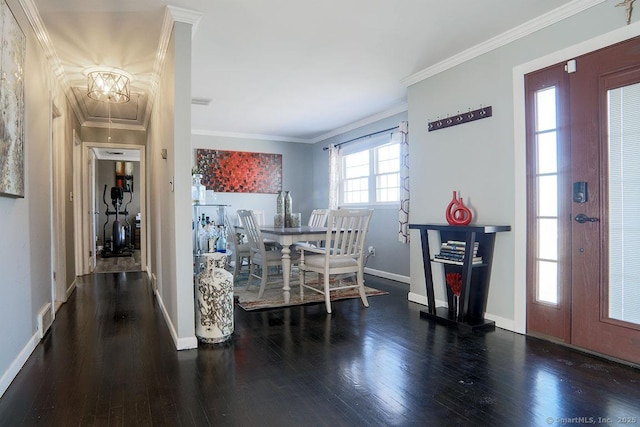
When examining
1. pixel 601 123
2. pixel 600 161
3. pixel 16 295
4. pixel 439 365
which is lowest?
pixel 439 365

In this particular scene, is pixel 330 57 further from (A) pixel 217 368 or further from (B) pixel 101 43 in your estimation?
(A) pixel 217 368

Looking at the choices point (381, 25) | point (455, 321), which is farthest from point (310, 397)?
point (381, 25)

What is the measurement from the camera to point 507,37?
3109mm

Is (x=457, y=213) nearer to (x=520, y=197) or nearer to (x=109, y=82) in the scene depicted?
(x=520, y=197)

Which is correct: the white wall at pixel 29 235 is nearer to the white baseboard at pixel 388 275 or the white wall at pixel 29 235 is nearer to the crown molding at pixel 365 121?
the crown molding at pixel 365 121

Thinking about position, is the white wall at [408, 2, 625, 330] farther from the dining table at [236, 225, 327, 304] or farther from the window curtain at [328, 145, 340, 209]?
the window curtain at [328, 145, 340, 209]

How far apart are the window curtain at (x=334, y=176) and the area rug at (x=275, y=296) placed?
6.29 feet

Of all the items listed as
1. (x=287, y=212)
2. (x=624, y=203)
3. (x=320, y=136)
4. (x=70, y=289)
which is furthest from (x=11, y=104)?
(x=320, y=136)

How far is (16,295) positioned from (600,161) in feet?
12.3

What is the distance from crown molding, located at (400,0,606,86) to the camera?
264 cm

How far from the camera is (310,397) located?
1.96 metres

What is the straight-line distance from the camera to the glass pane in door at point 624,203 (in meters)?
2.36

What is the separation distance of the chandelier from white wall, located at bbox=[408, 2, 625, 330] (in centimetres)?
301

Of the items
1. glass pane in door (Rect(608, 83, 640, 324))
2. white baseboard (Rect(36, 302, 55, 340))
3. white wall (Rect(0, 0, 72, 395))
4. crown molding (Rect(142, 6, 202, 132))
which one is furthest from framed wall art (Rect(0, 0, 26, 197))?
glass pane in door (Rect(608, 83, 640, 324))
